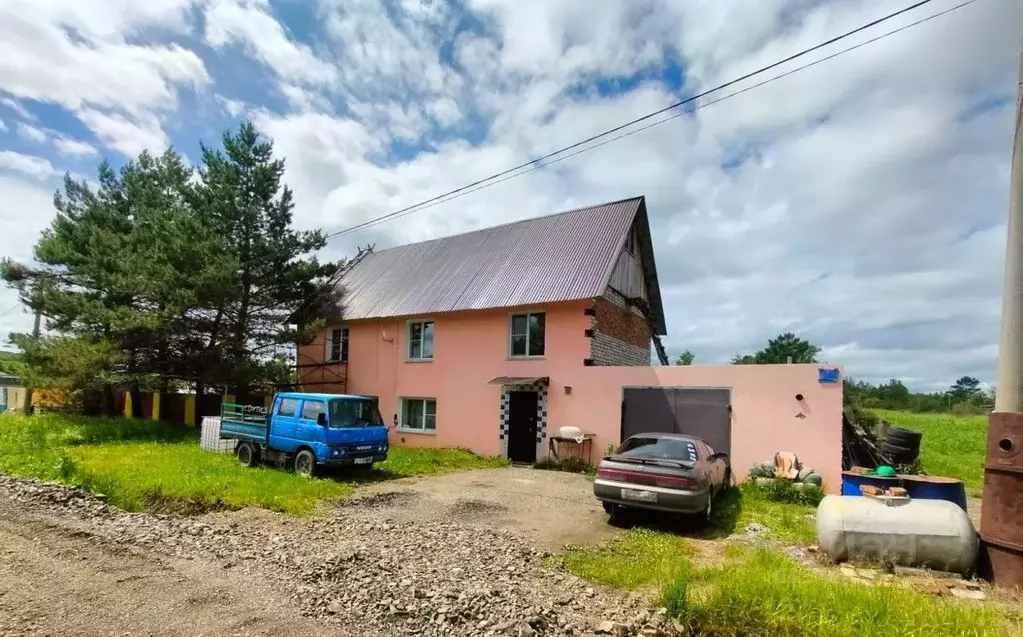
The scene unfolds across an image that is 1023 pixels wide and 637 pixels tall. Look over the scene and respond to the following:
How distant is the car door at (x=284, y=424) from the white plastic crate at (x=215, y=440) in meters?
3.28

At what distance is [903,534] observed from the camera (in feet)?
20.4

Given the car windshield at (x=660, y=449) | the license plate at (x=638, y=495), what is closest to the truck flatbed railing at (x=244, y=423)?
the car windshield at (x=660, y=449)

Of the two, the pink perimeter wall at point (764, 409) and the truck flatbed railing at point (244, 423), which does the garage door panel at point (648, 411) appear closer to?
the pink perimeter wall at point (764, 409)

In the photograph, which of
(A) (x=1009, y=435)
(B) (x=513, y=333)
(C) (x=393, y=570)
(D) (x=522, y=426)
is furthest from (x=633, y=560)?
(B) (x=513, y=333)

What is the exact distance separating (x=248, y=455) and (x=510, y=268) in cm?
964

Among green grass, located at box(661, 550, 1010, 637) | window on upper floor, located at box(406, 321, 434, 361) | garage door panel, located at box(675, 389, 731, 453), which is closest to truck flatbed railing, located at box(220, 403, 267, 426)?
window on upper floor, located at box(406, 321, 434, 361)

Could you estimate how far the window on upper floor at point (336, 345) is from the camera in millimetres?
21703

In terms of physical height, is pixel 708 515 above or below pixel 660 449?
below

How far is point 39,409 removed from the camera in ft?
79.2

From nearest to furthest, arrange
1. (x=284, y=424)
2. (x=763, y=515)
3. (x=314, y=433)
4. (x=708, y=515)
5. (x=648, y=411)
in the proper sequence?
(x=708, y=515) < (x=763, y=515) < (x=314, y=433) < (x=284, y=424) < (x=648, y=411)

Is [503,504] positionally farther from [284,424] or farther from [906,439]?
[906,439]

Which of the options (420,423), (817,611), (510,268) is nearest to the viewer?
(817,611)

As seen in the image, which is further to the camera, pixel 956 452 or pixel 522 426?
pixel 956 452

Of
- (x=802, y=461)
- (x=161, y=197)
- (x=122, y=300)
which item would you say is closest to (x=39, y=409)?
(x=122, y=300)
